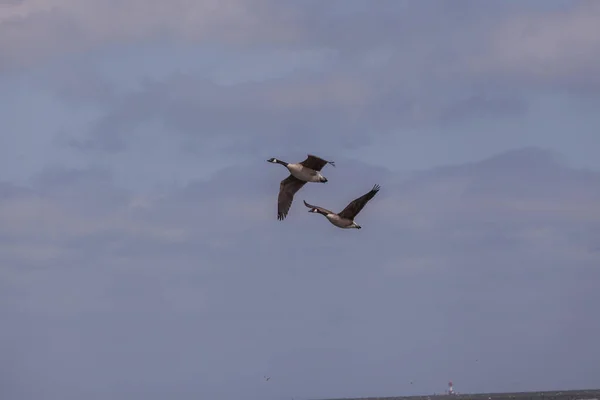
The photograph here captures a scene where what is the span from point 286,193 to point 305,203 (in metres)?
3.28

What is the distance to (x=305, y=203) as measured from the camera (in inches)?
2958

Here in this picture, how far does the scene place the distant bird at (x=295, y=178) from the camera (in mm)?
72875

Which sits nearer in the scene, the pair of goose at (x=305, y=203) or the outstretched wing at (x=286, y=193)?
the pair of goose at (x=305, y=203)

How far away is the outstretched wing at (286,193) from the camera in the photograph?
254ft

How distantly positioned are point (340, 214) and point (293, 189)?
810cm

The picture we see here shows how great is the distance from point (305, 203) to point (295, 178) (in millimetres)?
3539

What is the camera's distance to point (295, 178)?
78.2m

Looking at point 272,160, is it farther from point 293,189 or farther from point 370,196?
point 370,196

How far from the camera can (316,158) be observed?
7200 cm

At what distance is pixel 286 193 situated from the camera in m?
78.1

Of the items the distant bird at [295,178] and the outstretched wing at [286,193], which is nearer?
the distant bird at [295,178]

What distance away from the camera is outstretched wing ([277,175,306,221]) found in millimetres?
77506

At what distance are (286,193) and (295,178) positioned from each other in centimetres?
110

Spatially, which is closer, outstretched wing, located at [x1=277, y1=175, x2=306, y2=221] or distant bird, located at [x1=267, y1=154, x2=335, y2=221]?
distant bird, located at [x1=267, y1=154, x2=335, y2=221]
